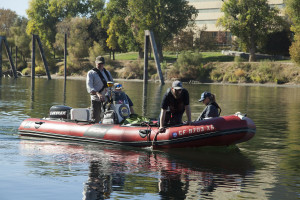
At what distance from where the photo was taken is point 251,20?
6919 cm

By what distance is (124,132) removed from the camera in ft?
49.5

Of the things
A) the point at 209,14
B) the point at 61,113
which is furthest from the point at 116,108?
the point at 209,14

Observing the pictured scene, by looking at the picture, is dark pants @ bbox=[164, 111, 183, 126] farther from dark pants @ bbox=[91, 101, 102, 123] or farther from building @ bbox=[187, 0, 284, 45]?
building @ bbox=[187, 0, 284, 45]

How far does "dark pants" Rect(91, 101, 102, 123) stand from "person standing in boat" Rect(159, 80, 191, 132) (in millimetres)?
2463

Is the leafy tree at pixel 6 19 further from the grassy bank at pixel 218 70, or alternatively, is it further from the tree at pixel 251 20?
the tree at pixel 251 20

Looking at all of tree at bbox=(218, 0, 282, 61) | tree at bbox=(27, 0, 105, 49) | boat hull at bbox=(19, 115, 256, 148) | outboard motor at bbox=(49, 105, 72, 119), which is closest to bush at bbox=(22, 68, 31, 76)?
tree at bbox=(27, 0, 105, 49)

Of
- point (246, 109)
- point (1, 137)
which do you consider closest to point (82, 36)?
point (246, 109)

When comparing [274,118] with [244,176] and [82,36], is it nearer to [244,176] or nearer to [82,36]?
[244,176]

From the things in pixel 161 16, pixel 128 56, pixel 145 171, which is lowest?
pixel 145 171

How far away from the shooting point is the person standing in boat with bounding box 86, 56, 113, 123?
50.9 feet

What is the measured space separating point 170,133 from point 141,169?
2.21 m

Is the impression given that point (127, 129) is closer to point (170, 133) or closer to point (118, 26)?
point (170, 133)

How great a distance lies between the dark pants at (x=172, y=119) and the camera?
14.4 meters

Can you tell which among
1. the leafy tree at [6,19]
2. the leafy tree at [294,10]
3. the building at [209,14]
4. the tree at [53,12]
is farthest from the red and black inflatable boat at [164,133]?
the leafy tree at [6,19]
